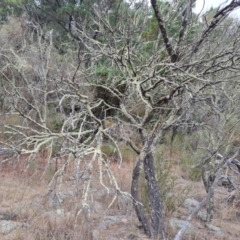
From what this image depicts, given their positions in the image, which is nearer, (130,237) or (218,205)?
(130,237)

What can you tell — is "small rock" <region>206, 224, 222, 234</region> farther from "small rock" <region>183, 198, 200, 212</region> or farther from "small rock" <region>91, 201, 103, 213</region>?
"small rock" <region>91, 201, 103, 213</region>

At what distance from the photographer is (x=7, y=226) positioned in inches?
179

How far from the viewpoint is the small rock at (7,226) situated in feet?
14.5

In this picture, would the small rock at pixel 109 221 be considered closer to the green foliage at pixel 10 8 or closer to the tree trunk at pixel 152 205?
the tree trunk at pixel 152 205

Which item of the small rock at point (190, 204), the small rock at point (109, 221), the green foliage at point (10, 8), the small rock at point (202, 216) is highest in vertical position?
the green foliage at point (10, 8)

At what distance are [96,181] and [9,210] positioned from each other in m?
2.34

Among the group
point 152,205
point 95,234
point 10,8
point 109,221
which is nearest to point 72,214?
point 95,234

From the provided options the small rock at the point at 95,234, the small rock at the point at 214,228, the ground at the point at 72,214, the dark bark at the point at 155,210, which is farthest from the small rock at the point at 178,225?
Result: the small rock at the point at 95,234

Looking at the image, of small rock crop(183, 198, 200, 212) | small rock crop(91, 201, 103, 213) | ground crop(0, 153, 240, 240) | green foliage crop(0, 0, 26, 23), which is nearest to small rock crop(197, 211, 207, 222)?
ground crop(0, 153, 240, 240)

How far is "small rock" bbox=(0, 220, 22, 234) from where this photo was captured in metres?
4.42

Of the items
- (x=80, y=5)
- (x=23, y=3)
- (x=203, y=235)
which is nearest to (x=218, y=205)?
(x=203, y=235)

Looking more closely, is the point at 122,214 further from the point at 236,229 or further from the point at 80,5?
the point at 80,5

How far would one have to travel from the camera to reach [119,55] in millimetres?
4199

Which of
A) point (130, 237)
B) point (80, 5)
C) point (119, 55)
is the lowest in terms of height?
point (130, 237)
